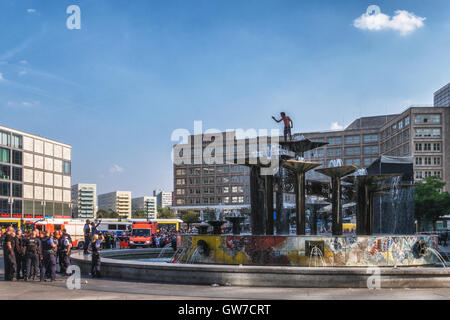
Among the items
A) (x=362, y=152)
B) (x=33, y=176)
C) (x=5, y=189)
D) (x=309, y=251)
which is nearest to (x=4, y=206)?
(x=5, y=189)

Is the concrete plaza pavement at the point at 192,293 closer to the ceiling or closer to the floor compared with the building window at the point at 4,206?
closer to the ceiling

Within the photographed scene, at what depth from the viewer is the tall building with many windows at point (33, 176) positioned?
286 ft

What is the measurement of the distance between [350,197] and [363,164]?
8415 cm

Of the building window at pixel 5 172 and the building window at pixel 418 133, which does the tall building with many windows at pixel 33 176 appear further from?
the building window at pixel 418 133

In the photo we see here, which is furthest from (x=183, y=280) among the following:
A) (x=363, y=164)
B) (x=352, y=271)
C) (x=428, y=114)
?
(x=363, y=164)

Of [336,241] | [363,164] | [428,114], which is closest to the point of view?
[336,241]

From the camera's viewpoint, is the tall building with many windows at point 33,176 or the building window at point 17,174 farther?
the building window at point 17,174

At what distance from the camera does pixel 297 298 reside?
11.7 metres

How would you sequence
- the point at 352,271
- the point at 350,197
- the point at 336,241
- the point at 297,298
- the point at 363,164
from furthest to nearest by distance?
the point at 363,164, the point at 350,197, the point at 336,241, the point at 352,271, the point at 297,298

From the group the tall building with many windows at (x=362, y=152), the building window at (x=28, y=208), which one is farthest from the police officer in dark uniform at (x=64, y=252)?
the building window at (x=28, y=208)

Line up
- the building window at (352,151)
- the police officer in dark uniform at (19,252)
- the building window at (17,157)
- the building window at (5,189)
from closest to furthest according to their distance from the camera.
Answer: the police officer in dark uniform at (19,252) < the building window at (5,189) < the building window at (17,157) < the building window at (352,151)

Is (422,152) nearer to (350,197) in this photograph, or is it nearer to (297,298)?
(350,197)

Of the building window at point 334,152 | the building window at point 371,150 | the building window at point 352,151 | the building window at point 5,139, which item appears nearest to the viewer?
the building window at point 5,139

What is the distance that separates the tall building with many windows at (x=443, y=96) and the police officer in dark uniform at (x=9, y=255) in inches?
5999
